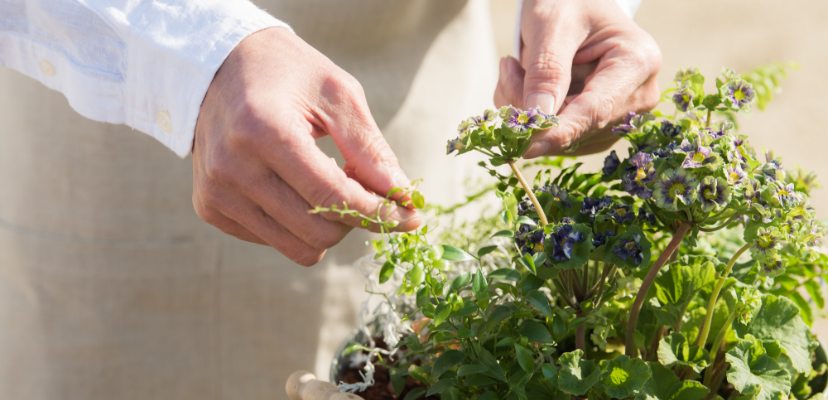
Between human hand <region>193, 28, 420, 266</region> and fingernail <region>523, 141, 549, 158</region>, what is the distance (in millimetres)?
109

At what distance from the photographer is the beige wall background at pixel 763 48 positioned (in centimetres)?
209

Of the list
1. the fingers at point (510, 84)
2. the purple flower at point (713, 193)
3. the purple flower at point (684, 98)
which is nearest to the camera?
the purple flower at point (713, 193)

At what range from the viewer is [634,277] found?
1.46 feet

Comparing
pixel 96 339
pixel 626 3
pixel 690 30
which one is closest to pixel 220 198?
pixel 96 339

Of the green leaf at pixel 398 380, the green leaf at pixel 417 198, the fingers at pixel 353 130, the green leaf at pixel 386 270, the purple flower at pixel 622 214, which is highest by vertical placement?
the purple flower at pixel 622 214

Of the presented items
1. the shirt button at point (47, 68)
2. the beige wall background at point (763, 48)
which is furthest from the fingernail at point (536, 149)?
the beige wall background at point (763, 48)

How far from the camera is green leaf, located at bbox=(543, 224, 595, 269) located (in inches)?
13.6

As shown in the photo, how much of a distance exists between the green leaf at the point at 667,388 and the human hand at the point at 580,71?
0.18 metres

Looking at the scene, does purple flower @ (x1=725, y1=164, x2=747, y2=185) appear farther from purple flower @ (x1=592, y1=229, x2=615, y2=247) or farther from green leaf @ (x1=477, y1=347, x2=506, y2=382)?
green leaf @ (x1=477, y1=347, x2=506, y2=382)

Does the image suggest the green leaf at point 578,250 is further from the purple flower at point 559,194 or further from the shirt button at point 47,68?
the shirt button at point 47,68

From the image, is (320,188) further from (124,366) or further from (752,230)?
(124,366)

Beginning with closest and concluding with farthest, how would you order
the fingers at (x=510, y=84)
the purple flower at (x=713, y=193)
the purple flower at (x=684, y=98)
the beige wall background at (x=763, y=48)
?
the purple flower at (x=713, y=193) < the purple flower at (x=684, y=98) < the fingers at (x=510, y=84) < the beige wall background at (x=763, y=48)

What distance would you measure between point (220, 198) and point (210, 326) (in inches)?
15.2

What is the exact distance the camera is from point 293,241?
0.41 meters
